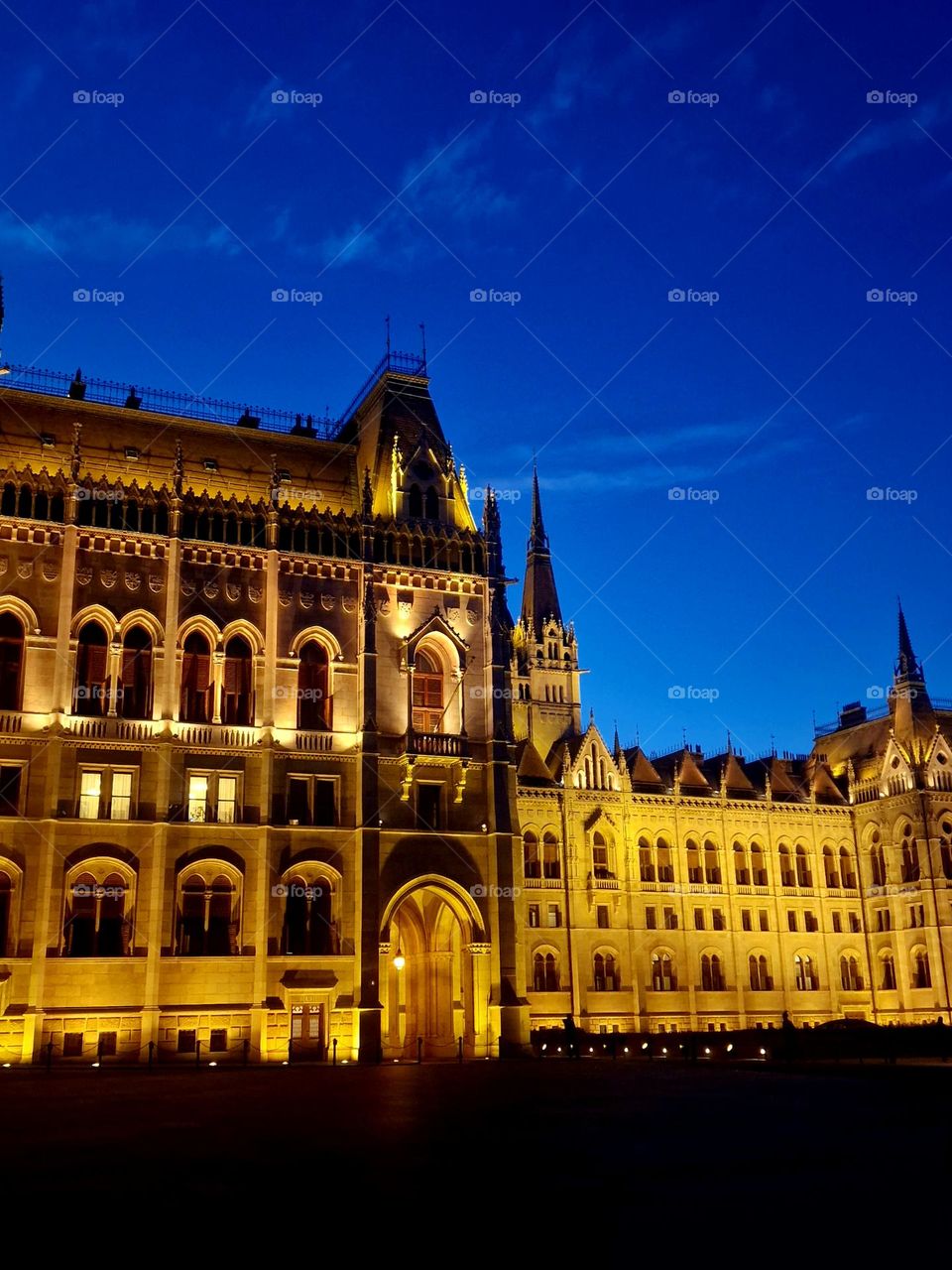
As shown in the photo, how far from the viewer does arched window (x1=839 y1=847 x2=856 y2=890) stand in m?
73.8

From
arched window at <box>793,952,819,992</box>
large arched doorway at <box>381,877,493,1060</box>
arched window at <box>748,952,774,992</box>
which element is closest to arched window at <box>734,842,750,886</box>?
arched window at <box>748,952,774,992</box>

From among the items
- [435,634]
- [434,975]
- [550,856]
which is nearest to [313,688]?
[435,634]

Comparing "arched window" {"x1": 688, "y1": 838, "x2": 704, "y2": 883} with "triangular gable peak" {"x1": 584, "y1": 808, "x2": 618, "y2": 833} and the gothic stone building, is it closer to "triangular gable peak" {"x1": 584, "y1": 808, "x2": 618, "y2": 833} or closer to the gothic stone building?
"triangular gable peak" {"x1": 584, "y1": 808, "x2": 618, "y2": 833}

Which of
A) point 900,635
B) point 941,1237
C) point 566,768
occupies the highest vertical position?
point 900,635

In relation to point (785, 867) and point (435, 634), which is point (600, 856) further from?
point (435, 634)

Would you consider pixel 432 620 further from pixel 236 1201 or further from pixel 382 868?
pixel 236 1201

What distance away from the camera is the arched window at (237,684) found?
45.8 m

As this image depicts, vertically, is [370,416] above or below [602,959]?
above

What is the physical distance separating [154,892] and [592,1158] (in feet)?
99.5

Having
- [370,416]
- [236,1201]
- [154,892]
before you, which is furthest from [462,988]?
[236,1201]

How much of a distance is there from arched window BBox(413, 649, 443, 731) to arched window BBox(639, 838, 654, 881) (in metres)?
23.1

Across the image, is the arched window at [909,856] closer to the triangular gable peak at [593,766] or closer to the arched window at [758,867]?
the arched window at [758,867]

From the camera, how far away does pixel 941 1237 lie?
31.9ft

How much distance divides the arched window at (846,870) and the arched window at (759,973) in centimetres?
797
